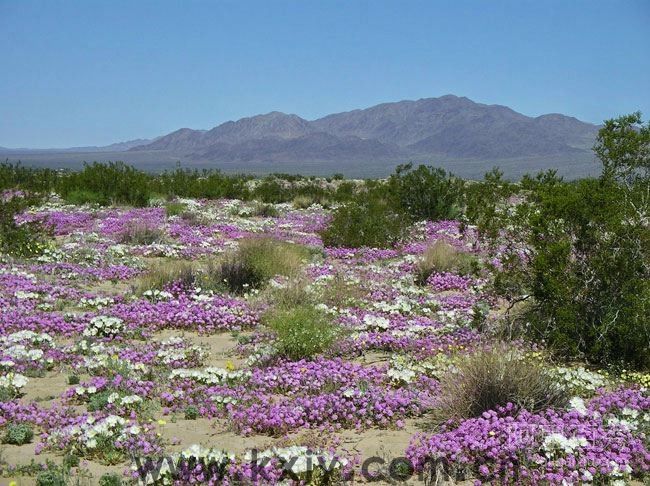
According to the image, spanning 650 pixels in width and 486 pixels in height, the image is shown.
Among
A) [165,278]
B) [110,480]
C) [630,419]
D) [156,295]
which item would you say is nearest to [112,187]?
[165,278]

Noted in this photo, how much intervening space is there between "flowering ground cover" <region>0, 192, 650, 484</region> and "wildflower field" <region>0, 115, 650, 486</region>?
1.1 inches

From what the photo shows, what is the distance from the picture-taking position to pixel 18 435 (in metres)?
5.65

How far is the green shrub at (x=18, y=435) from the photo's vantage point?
18.5ft

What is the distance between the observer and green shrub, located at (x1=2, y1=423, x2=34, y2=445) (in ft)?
18.5

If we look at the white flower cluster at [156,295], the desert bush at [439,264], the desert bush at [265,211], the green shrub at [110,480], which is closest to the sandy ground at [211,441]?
the green shrub at [110,480]

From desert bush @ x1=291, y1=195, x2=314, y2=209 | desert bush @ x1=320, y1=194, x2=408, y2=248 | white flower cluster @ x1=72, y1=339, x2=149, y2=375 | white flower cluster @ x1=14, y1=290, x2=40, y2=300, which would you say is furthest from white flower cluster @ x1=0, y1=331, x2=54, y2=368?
desert bush @ x1=291, y1=195, x2=314, y2=209

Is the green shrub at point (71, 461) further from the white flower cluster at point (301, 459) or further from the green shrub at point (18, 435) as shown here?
the white flower cluster at point (301, 459)

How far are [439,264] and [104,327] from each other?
785 cm

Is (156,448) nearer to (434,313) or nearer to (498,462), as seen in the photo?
(498,462)

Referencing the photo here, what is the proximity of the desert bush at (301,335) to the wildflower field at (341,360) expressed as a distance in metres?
0.03

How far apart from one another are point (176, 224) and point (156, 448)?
1508 cm

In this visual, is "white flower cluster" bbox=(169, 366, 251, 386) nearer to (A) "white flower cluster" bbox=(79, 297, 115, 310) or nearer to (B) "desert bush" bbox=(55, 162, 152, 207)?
(A) "white flower cluster" bbox=(79, 297, 115, 310)

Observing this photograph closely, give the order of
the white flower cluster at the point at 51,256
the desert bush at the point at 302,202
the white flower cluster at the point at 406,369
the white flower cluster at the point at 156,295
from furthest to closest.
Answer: the desert bush at the point at 302,202 < the white flower cluster at the point at 51,256 < the white flower cluster at the point at 156,295 < the white flower cluster at the point at 406,369

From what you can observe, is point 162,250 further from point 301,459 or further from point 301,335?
point 301,459
